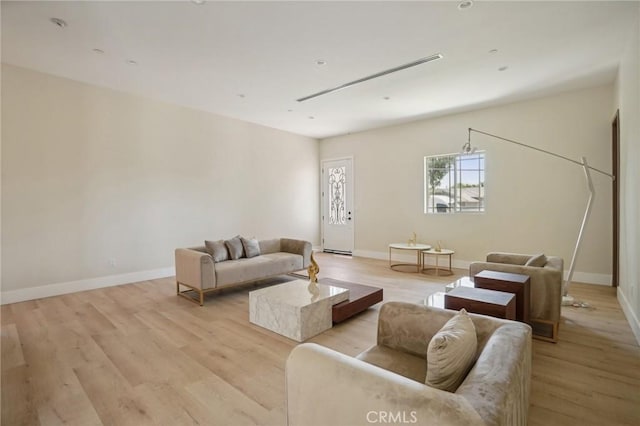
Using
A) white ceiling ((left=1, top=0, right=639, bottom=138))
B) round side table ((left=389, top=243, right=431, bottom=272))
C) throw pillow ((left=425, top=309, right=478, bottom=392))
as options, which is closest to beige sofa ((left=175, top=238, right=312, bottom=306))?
round side table ((left=389, top=243, right=431, bottom=272))

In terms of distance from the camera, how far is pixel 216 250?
458 centimetres

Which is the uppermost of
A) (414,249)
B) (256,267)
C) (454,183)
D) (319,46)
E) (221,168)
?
(319,46)

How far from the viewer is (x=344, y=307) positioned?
3.35 metres

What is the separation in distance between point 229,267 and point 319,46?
3.07 metres

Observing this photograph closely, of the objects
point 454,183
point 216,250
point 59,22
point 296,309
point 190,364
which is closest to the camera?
point 190,364

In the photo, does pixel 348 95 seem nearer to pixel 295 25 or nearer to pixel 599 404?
pixel 295 25

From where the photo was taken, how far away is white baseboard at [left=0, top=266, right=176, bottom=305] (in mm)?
4121

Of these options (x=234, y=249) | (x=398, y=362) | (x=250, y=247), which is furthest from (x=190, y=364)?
(x=250, y=247)

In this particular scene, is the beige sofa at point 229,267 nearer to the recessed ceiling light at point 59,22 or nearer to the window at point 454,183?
the recessed ceiling light at point 59,22

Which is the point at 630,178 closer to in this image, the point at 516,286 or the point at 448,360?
the point at 516,286

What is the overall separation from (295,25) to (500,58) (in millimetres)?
2642

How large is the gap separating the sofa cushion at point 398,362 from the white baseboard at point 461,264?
4766mm

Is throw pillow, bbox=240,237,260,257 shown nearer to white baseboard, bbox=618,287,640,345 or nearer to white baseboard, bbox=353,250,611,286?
white baseboard, bbox=353,250,611,286

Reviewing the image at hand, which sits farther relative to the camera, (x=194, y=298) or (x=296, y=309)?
(x=194, y=298)
